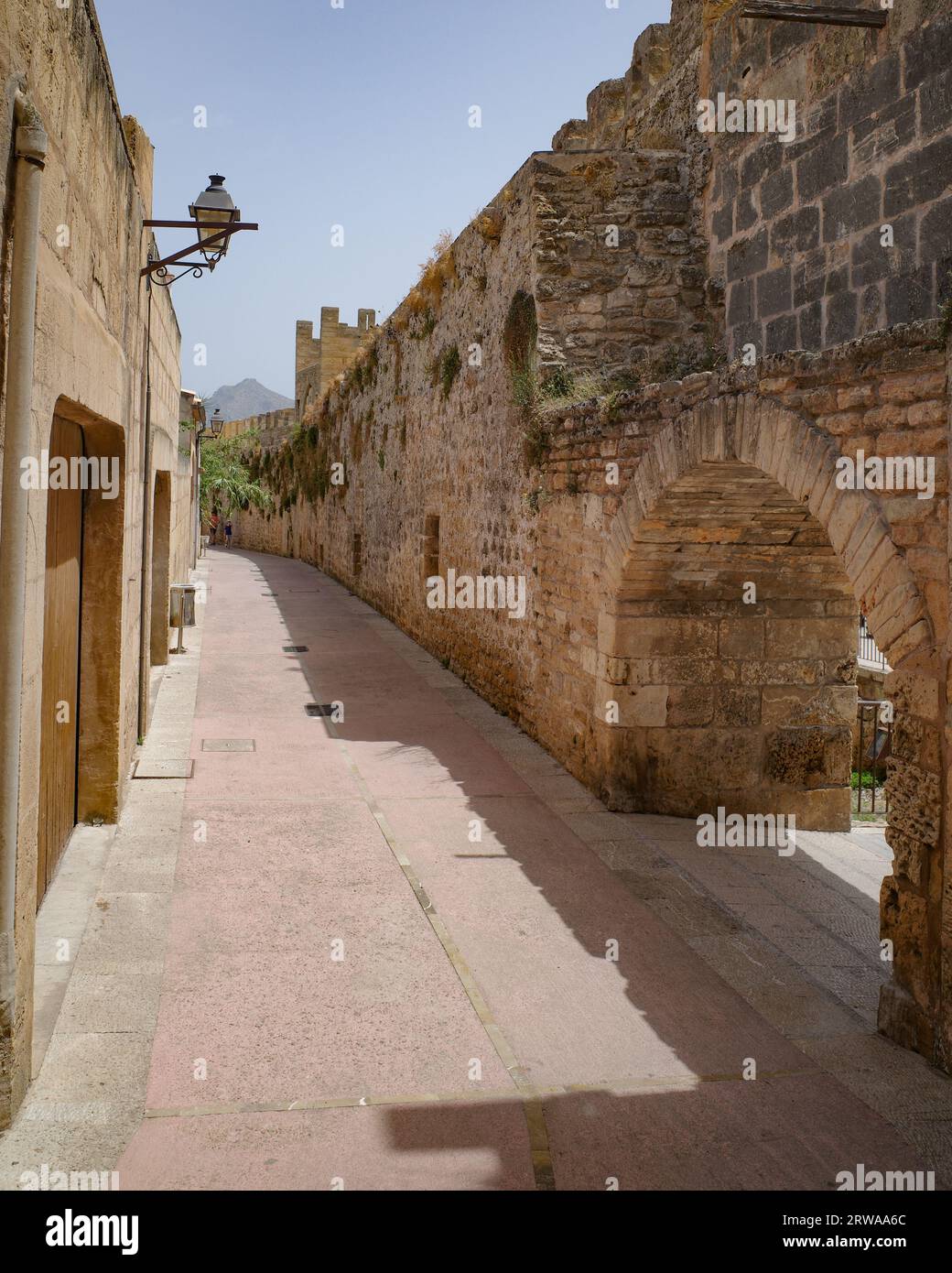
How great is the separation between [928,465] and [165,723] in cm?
665

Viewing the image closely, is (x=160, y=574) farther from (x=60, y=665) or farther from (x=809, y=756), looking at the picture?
(x=809, y=756)

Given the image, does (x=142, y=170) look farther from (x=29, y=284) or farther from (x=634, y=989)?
(x=634, y=989)

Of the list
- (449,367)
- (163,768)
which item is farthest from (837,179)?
(449,367)

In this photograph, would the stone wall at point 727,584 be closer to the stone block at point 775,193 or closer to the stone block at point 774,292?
the stone block at point 774,292

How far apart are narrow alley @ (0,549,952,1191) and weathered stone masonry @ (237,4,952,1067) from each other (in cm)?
59

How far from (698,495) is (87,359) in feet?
11.3

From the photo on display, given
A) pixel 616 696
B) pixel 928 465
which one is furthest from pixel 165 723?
pixel 928 465

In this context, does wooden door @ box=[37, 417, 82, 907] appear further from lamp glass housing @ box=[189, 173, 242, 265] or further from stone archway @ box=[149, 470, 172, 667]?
stone archway @ box=[149, 470, 172, 667]

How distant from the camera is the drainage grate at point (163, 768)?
7.27 m

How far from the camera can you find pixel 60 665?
526 centimetres

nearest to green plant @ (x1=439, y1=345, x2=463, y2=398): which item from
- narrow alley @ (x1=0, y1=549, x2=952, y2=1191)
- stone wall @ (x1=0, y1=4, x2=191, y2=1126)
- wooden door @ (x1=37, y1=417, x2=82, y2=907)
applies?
stone wall @ (x1=0, y1=4, x2=191, y2=1126)

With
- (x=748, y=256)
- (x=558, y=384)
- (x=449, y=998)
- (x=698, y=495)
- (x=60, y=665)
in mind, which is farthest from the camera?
(x=558, y=384)

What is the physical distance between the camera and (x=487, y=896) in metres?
5.40

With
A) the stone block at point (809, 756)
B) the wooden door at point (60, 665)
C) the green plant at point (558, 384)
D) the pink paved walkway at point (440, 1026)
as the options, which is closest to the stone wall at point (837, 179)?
the green plant at point (558, 384)
